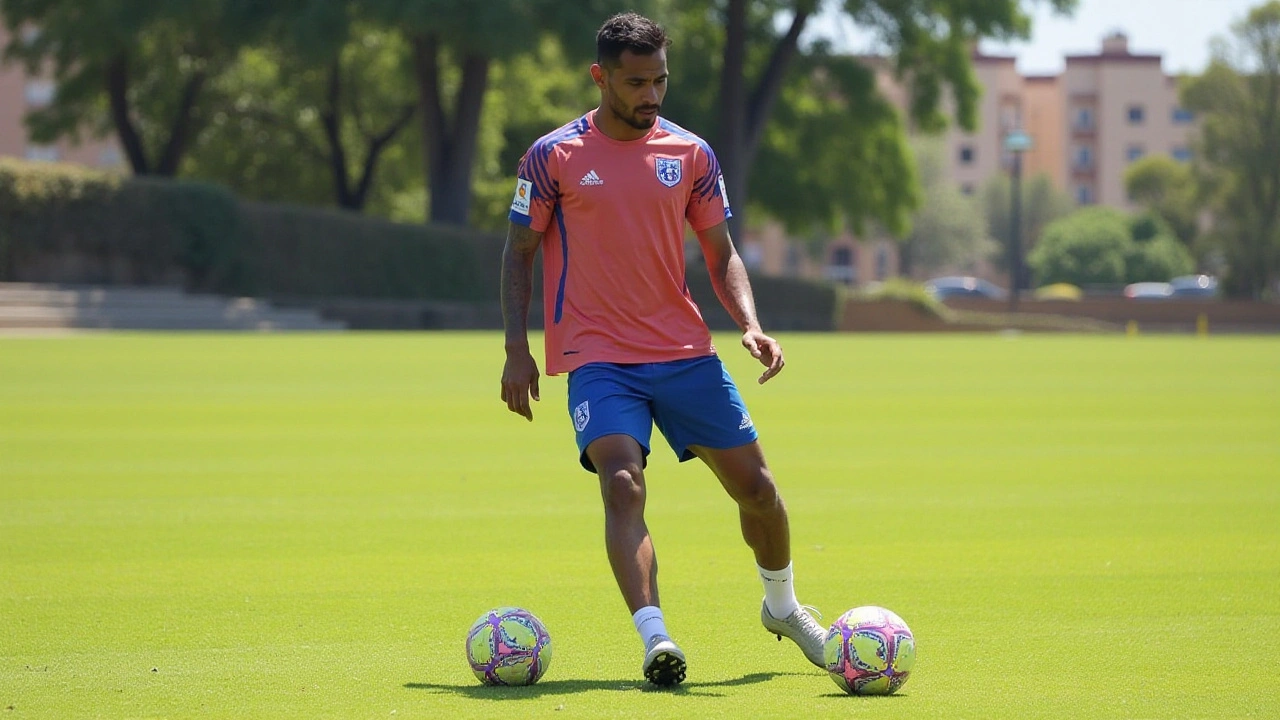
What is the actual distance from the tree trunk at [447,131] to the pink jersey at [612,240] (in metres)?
40.8

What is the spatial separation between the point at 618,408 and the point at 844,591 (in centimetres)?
229

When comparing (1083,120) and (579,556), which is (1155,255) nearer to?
(1083,120)

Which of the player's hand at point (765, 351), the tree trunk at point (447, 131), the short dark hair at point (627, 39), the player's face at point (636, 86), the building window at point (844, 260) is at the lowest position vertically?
the building window at point (844, 260)

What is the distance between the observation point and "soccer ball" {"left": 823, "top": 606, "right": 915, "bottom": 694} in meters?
5.59

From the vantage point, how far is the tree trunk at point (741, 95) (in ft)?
170

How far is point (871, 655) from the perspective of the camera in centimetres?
560

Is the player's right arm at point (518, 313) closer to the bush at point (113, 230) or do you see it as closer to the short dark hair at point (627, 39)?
the short dark hair at point (627, 39)

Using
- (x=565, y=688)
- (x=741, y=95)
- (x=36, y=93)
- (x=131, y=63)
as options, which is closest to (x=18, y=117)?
(x=36, y=93)

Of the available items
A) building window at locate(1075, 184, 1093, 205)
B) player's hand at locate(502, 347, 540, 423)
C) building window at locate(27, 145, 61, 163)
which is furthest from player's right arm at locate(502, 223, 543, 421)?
building window at locate(1075, 184, 1093, 205)

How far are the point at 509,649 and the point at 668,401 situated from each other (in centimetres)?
100

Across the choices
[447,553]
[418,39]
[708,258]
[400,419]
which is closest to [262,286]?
[418,39]

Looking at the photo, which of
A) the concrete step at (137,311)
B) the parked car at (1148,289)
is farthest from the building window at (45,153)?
the concrete step at (137,311)

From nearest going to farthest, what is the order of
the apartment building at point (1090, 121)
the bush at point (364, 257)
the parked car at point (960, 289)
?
the bush at point (364, 257) → the parked car at point (960, 289) → the apartment building at point (1090, 121)

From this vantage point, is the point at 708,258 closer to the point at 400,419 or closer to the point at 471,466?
the point at 471,466
